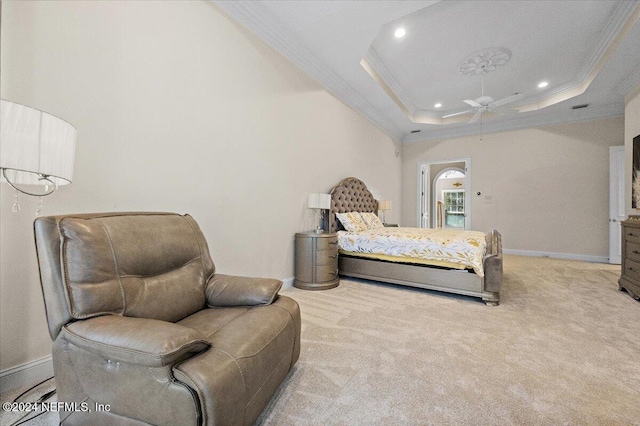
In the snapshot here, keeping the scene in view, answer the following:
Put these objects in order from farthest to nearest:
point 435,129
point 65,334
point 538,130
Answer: point 435,129
point 538,130
point 65,334

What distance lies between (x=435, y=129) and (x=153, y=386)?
7.34 meters

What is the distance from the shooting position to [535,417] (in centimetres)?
128

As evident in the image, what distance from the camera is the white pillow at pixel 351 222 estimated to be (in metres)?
4.00

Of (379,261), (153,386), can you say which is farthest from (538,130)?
(153,386)

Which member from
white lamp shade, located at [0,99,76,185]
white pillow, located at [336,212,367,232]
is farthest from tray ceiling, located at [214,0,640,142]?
white lamp shade, located at [0,99,76,185]

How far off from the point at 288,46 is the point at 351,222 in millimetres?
2563

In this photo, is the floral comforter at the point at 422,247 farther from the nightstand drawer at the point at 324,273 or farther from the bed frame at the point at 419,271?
the nightstand drawer at the point at 324,273

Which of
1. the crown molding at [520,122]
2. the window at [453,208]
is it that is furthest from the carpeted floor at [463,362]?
the window at [453,208]

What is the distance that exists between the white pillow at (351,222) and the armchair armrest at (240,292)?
97.5 inches

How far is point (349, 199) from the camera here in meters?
4.54

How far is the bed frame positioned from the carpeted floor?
16 cm

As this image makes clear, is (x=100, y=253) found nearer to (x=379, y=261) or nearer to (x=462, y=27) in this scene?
(x=379, y=261)

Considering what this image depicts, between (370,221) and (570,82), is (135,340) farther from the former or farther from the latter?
(570,82)

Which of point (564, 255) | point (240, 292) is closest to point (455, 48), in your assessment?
point (240, 292)
